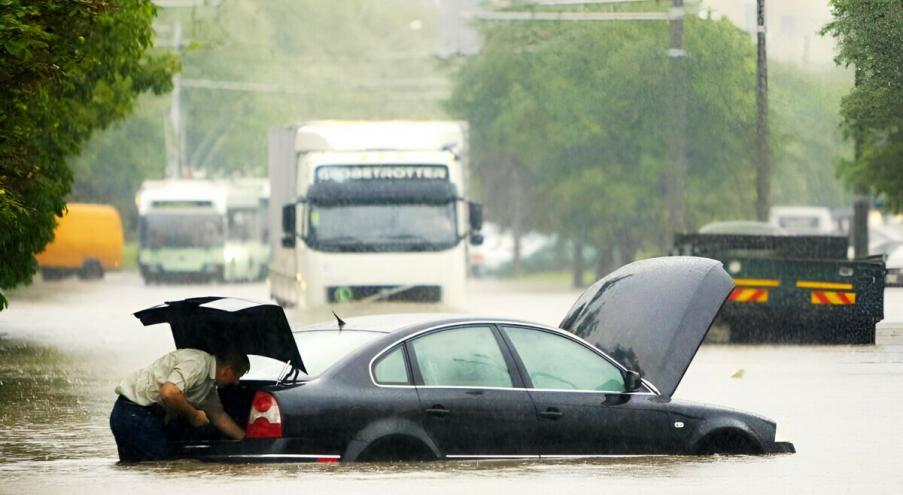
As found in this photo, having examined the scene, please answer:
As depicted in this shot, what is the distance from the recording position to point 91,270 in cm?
6222

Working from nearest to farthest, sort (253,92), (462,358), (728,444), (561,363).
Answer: (462,358) → (561,363) → (728,444) → (253,92)

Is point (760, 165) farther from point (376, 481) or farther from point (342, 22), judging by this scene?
point (342, 22)

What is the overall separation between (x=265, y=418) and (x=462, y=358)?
4.43 feet

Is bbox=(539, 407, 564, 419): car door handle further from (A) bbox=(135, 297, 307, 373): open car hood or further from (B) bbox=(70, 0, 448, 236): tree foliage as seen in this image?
(B) bbox=(70, 0, 448, 236): tree foliage

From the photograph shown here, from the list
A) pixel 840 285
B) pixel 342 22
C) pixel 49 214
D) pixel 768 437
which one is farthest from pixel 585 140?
pixel 342 22

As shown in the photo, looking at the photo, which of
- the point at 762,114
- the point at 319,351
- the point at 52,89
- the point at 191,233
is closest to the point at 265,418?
the point at 319,351

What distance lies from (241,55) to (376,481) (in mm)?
83848

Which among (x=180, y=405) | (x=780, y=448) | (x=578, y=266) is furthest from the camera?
(x=578, y=266)

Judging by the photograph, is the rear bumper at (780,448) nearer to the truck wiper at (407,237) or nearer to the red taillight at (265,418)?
the red taillight at (265,418)

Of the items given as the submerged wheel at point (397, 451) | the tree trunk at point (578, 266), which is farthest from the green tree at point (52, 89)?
the tree trunk at point (578, 266)

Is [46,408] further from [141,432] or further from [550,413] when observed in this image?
[550,413]

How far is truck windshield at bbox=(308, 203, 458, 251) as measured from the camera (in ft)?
101

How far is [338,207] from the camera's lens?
31.2 metres

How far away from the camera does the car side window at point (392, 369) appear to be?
12.2 metres
